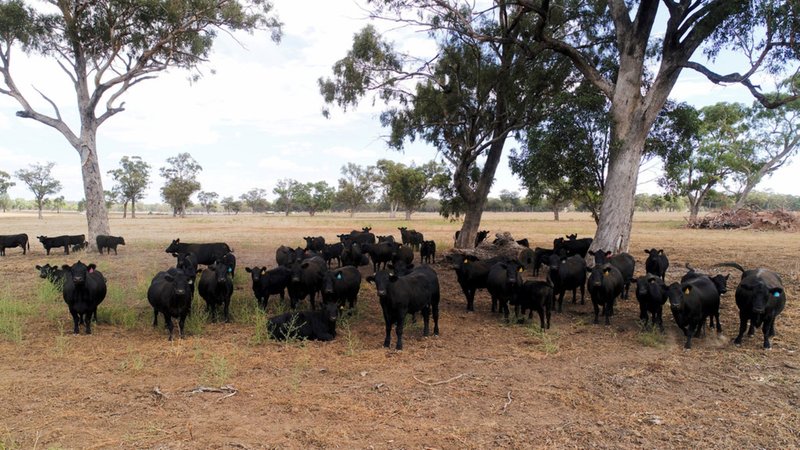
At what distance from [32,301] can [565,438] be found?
11612 mm

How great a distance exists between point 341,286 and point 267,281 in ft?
5.70

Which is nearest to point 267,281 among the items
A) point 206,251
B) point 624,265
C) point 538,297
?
point 538,297

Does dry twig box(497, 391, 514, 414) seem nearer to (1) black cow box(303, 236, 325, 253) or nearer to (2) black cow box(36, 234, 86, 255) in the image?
(1) black cow box(303, 236, 325, 253)

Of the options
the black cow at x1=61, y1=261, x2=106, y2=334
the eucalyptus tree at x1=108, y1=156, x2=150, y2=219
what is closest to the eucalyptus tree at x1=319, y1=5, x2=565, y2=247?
the black cow at x1=61, y1=261, x2=106, y2=334

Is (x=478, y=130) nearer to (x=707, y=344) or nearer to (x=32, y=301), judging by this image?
(x=707, y=344)

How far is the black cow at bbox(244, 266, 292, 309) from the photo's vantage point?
9602 mm

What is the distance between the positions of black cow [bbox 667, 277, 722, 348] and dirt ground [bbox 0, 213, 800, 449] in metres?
0.34

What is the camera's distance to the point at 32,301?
10.3 m

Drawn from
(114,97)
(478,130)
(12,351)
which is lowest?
(12,351)

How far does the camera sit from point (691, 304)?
747 centimetres

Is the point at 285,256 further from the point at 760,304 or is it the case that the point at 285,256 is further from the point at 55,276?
the point at 760,304

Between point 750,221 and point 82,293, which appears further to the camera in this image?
point 750,221

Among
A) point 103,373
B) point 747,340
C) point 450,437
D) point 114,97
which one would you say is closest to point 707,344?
point 747,340

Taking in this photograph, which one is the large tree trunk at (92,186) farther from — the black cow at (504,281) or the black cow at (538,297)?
the black cow at (538,297)
